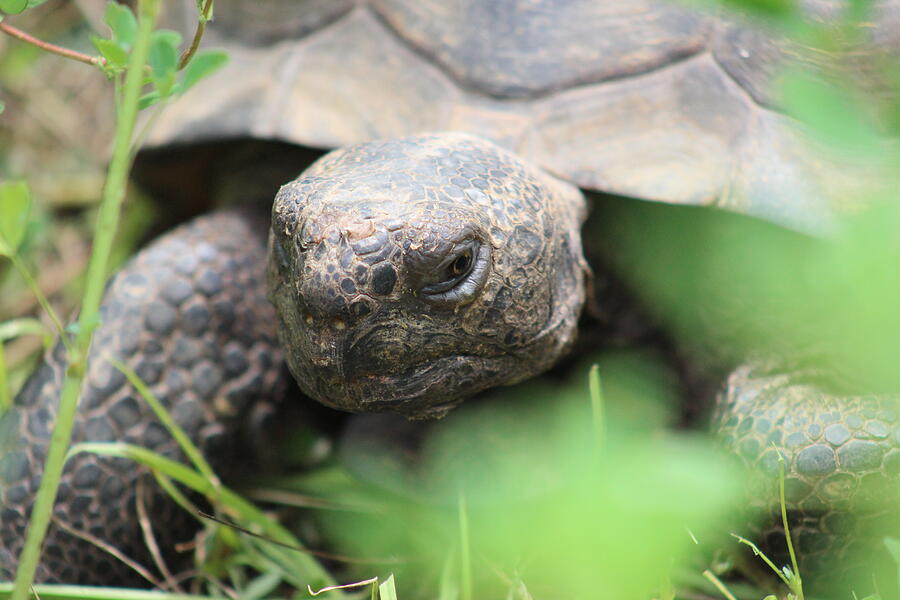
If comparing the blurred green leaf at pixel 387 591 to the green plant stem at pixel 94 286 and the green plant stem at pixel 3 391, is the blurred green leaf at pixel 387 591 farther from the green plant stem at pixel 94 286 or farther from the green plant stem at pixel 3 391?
the green plant stem at pixel 3 391

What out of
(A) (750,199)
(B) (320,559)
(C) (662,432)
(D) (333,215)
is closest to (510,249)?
(D) (333,215)

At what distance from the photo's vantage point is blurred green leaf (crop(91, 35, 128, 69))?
55.7 inches

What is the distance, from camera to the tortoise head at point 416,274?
151 centimetres

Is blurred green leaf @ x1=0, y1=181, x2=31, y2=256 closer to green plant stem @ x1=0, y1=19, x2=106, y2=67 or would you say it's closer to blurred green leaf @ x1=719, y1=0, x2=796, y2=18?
green plant stem @ x1=0, y1=19, x2=106, y2=67

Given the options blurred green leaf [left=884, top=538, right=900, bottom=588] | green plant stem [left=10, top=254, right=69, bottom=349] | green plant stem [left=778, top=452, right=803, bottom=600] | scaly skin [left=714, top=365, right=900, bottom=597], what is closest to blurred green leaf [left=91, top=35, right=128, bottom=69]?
green plant stem [left=10, top=254, right=69, bottom=349]

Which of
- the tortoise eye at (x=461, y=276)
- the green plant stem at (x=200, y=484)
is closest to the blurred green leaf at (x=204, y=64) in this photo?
the tortoise eye at (x=461, y=276)

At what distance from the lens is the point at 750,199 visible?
199cm

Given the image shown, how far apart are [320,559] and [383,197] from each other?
3.50 ft

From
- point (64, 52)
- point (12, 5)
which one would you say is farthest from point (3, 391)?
point (12, 5)

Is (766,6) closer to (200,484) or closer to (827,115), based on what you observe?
(827,115)

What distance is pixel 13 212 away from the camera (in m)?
1.39

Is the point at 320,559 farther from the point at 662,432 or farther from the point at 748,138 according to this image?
the point at 748,138

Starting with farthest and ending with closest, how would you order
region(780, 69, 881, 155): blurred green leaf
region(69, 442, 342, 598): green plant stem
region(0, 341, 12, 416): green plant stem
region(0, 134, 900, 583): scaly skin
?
region(0, 341, 12, 416): green plant stem, region(69, 442, 342, 598): green plant stem, region(0, 134, 900, 583): scaly skin, region(780, 69, 881, 155): blurred green leaf

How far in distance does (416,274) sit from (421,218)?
10cm
